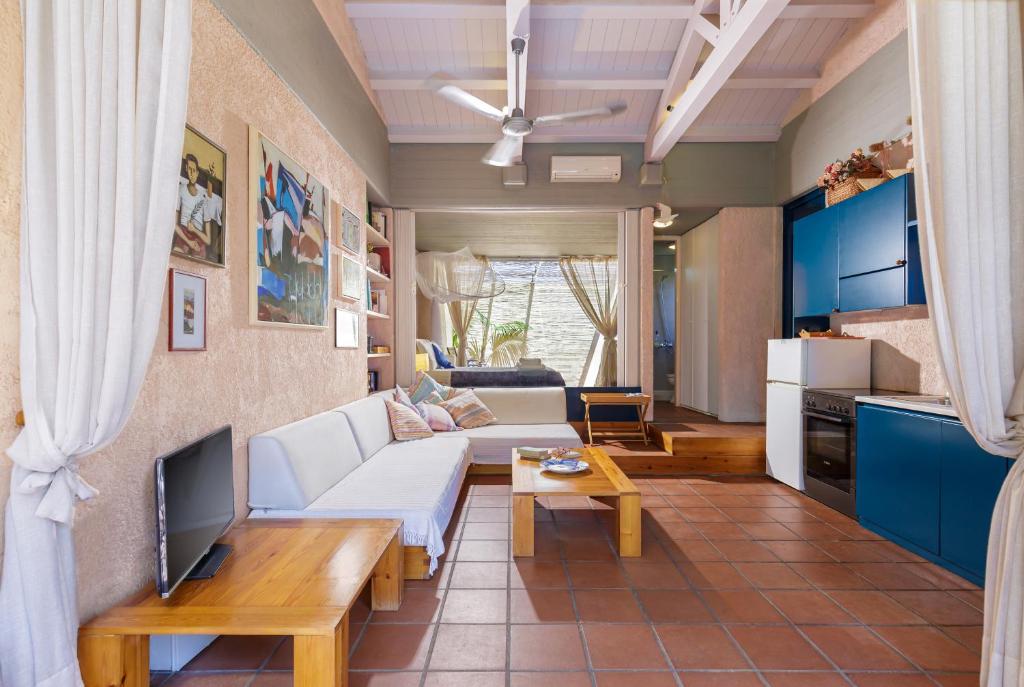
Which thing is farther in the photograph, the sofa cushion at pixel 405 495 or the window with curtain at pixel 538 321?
the window with curtain at pixel 538 321

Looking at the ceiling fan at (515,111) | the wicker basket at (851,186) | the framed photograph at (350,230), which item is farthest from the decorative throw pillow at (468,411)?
the wicker basket at (851,186)

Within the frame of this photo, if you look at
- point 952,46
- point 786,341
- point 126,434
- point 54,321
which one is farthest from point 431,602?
point 786,341

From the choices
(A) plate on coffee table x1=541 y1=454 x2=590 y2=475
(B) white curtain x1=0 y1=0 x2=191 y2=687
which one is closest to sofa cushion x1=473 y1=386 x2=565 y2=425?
(A) plate on coffee table x1=541 y1=454 x2=590 y2=475

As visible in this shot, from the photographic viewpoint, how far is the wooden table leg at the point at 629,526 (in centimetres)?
287

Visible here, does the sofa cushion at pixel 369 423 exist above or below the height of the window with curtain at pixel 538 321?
below

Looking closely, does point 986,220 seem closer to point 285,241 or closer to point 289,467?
point 289,467

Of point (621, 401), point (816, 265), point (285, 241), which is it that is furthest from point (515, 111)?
point (621, 401)

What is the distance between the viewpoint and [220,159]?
222 centimetres

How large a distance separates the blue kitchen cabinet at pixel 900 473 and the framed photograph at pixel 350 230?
12.2 feet

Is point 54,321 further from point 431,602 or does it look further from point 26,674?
point 431,602

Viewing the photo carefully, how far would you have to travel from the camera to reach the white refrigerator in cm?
393

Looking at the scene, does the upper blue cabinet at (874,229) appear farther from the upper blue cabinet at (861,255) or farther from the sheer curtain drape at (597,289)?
the sheer curtain drape at (597,289)

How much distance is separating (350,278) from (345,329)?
41cm

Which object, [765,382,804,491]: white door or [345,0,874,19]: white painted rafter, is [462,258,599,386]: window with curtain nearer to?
[765,382,804,491]: white door
